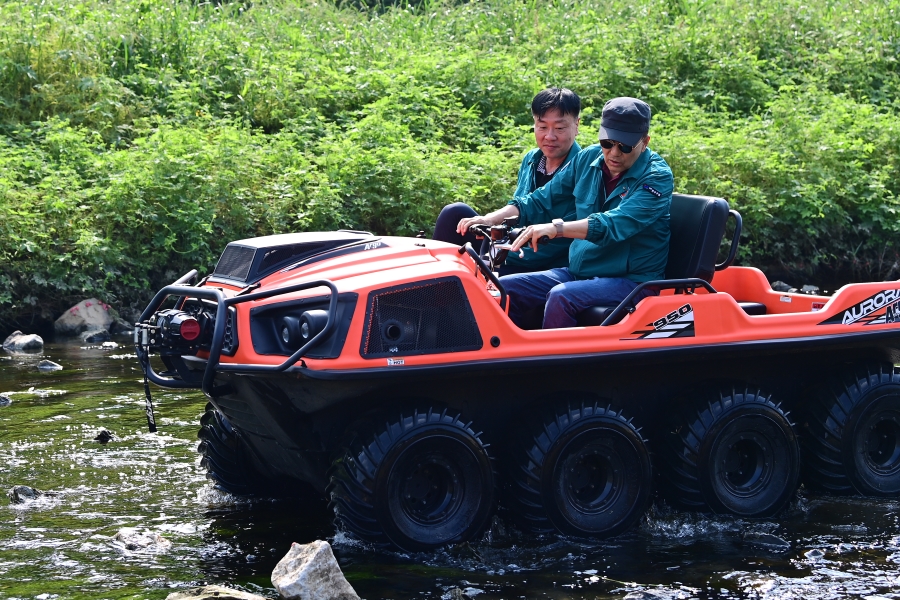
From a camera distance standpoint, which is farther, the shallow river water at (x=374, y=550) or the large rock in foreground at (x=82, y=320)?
the large rock in foreground at (x=82, y=320)

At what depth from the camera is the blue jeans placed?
5.16 metres

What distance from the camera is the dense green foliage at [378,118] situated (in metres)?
11.4

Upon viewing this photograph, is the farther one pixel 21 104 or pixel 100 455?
pixel 21 104

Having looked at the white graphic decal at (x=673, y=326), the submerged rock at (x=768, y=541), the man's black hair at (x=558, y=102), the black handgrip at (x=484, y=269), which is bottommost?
the submerged rock at (x=768, y=541)

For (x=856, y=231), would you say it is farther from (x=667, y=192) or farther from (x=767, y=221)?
(x=667, y=192)

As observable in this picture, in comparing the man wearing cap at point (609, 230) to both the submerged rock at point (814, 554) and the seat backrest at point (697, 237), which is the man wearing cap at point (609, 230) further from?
the submerged rock at point (814, 554)

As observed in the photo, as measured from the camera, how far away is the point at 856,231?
1355 cm

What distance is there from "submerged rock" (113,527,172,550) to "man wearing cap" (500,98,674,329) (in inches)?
74.6

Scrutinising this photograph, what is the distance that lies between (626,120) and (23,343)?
22.4 feet

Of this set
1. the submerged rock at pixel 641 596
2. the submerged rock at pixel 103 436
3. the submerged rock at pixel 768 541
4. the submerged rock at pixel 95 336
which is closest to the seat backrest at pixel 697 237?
the submerged rock at pixel 768 541

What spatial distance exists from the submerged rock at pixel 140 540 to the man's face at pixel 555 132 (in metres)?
2.72

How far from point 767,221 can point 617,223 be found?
28.4 ft

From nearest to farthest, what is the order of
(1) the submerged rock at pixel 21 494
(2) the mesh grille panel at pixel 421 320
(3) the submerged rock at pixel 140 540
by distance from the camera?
(2) the mesh grille panel at pixel 421 320 → (3) the submerged rock at pixel 140 540 → (1) the submerged rock at pixel 21 494

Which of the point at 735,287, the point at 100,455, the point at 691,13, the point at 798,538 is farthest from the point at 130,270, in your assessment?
the point at 691,13
